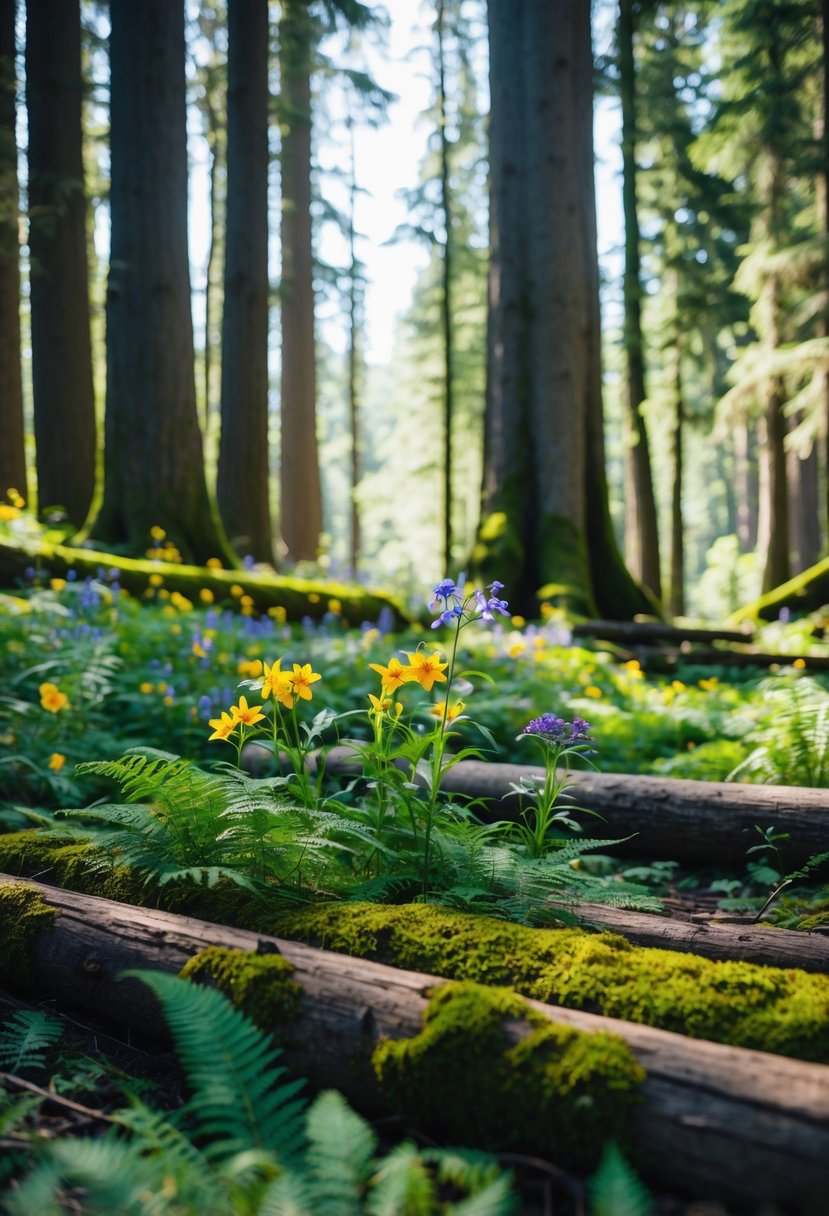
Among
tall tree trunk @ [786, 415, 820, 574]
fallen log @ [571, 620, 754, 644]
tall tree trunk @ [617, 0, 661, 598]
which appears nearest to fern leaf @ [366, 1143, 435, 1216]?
fallen log @ [571, 620, 754, 644]

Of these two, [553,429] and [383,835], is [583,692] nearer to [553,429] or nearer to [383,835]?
[383,835]

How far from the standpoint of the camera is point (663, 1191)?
1.59m

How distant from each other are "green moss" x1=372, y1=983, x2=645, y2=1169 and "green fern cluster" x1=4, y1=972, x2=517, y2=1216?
0.11 m

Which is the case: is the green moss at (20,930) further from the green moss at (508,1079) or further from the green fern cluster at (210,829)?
the green moss at (508,1079)

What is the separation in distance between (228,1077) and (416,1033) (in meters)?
0.43

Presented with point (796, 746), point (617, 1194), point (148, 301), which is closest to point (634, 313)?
point (148, 301)

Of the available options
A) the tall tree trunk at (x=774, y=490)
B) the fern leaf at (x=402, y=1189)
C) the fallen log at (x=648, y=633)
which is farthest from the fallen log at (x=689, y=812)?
the tall tree trunk at (x=774, y=490)

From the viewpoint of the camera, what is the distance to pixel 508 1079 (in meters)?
1.73

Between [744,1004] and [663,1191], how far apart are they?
0.48 metres

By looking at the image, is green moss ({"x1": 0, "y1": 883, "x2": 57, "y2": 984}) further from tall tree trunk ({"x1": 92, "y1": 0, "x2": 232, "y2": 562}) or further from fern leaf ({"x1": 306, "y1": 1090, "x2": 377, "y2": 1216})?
tall tree trunk ({"x1": 92, "y1": 0, "x2": 232, "y2": 562})

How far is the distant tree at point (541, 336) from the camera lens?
1062 centimetres

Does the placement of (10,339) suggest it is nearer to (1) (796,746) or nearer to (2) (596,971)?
(1) (796,746)

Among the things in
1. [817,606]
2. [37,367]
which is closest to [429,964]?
[817,606]

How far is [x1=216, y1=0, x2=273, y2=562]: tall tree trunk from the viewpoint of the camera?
469 inches
